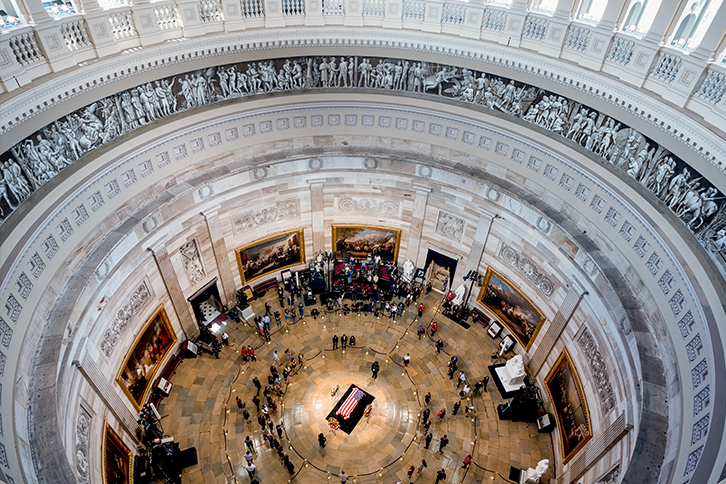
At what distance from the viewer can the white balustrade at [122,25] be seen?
15.3 meters

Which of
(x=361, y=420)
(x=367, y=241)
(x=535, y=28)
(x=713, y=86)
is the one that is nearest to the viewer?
(x=713, y=86)

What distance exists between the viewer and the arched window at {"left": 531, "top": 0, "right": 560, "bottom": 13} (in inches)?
663

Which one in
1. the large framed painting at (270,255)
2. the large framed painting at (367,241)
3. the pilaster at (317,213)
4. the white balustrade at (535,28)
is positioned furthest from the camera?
the large framed painting at (367,241)

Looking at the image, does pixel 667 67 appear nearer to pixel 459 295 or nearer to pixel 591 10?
pixel 591 10

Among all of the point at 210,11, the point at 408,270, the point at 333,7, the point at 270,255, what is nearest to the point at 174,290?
the point at 270,255

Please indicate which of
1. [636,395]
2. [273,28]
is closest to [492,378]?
[636,395]

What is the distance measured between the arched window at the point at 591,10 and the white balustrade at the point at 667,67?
3.12m

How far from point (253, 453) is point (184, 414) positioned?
3.90 meters

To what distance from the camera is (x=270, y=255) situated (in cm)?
2481

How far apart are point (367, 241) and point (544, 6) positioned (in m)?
14.8

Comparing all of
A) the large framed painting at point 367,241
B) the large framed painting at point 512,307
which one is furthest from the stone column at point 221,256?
the large framed painting at point 512,307

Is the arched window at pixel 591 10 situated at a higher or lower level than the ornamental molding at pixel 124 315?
higher

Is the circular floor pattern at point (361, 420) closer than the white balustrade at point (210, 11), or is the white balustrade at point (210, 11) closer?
the white balustrade at point (210, 11)

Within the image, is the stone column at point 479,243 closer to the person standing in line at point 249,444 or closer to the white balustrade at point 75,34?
the person standing in line at point 249,444
